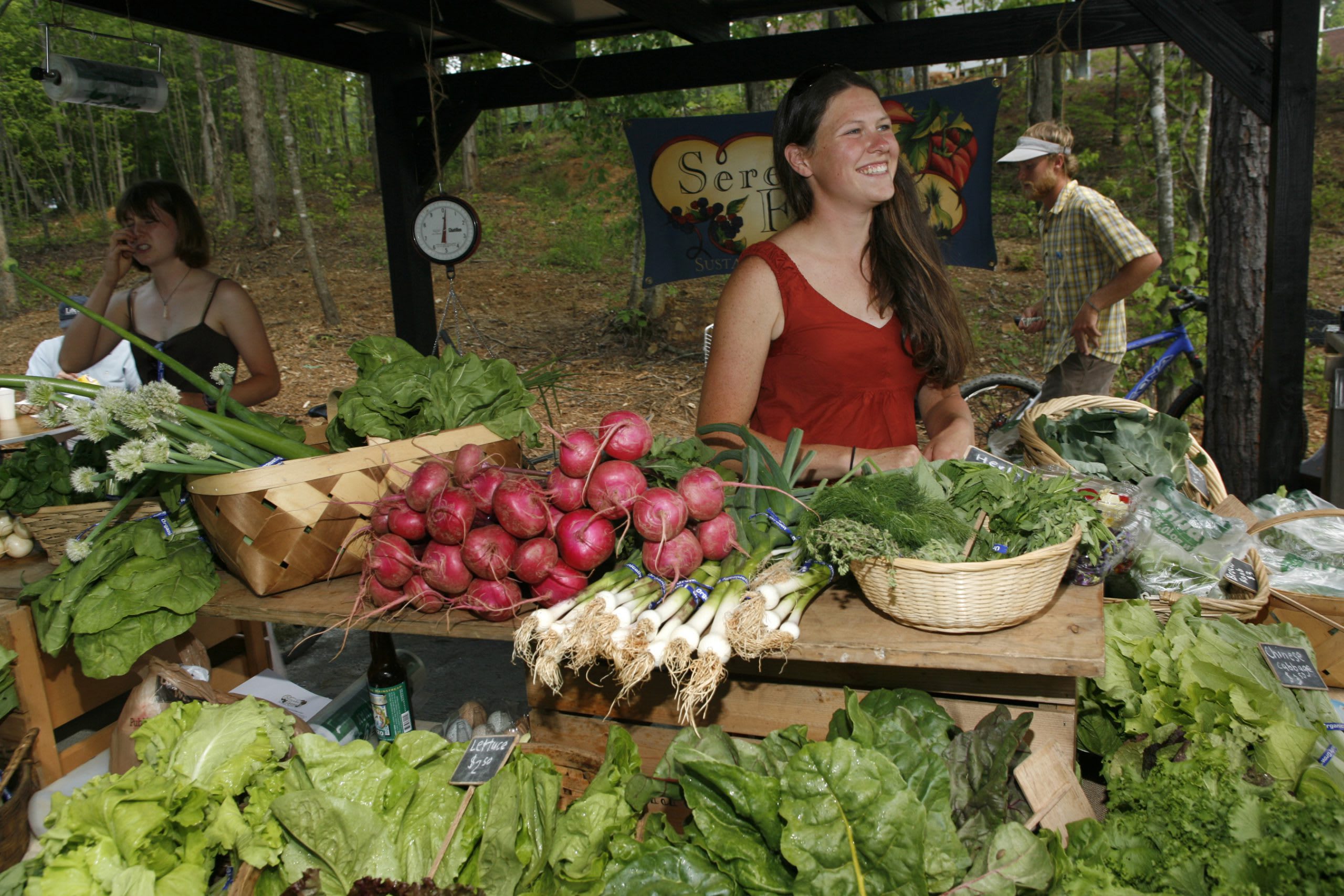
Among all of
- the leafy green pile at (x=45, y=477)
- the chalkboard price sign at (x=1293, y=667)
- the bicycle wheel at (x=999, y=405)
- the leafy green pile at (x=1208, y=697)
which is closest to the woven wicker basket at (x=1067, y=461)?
the bicycle wheel at (x=999, y=405)

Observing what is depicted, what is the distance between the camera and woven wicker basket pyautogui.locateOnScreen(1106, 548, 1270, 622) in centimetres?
221

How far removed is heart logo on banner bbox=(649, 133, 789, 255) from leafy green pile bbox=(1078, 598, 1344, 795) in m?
3.19

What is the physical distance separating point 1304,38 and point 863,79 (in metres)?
1.98

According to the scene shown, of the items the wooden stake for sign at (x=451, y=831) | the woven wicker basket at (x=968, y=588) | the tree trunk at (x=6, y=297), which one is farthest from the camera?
the tree trunk at (x=6, y=297)

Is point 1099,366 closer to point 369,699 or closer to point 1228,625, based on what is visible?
point 1228,625

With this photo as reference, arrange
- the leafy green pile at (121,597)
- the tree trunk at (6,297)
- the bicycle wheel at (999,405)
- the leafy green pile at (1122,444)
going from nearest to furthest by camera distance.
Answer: the leafy green pile at (121,597), the leafy green pile at (1122,444), the bicycle wheel at (999,405), the tree trunk at (6,297)

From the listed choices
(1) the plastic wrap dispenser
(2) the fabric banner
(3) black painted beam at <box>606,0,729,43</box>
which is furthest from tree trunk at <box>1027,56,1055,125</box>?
(1) the plastic wrap dispenser

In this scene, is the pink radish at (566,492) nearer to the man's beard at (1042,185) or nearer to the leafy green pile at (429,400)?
the leafy green pile at (429,400)

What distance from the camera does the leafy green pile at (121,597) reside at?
1.97 meters

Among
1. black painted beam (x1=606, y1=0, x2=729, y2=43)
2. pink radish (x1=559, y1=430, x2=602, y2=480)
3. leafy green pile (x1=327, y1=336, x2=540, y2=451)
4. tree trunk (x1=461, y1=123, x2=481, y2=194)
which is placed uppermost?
tree trunk (x1=461, y1=123, x2=481, y2=194)

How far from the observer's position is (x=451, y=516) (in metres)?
1.77

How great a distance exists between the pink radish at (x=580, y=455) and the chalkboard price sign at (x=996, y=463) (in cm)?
85

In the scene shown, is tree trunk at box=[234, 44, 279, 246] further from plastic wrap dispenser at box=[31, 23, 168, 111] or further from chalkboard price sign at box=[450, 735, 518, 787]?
chalkboard price sign at box=[450, 735, 518, 787]

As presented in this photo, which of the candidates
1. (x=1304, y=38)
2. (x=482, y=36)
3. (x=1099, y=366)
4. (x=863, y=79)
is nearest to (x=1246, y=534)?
(x=863, y=79)
